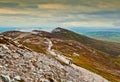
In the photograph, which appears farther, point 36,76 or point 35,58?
point 35,58

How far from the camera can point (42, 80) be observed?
144 ft

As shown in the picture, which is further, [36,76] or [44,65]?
[44,65]

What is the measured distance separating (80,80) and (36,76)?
52.8ft

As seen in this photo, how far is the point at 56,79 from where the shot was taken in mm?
48000

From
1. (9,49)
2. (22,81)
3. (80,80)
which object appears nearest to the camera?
(22,81)

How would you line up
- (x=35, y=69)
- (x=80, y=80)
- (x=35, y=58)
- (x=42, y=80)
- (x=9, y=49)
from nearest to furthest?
1. (x=42, y=80)
2. (x=35, y=69)
3. (x=9, y=49)
4. (x=35, y=58)
5. (x=80, y=80)

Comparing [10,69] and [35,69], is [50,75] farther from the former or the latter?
[10,69]

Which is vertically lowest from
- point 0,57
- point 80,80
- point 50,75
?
point 80,80

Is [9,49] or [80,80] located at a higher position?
[9,49]

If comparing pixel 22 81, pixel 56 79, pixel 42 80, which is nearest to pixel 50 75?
pixel 56 79

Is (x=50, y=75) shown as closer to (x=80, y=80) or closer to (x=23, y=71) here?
(x=23, y=71)

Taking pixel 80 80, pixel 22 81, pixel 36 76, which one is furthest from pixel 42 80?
pixel 80 80

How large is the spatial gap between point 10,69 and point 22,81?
2.98 m

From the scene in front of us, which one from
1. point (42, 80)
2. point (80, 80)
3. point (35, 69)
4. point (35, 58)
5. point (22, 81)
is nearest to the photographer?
point (22, 81)
